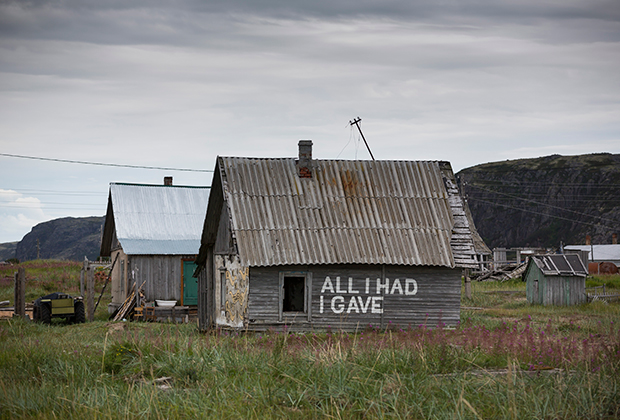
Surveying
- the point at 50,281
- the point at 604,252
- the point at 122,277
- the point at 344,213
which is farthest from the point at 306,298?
the point at 604,252

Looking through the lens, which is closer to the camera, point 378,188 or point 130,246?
point 378,188

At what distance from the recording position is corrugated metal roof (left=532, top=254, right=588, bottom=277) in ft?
83.6

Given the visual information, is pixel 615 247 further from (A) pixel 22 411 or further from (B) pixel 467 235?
(A) pixel 22 411

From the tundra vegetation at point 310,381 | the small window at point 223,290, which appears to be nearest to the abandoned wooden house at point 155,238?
the small window at point 223,290

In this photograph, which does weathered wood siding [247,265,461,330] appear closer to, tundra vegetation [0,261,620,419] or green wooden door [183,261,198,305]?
tundra vegetation [0,261,620,419]

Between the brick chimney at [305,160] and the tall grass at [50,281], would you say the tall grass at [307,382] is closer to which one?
the brick chimney at [305,160]

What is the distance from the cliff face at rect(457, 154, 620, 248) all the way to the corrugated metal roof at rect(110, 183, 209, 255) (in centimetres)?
11311

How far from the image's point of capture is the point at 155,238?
28.5m

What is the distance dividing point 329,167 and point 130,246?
432 inches

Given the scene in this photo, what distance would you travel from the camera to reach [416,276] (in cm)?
1898

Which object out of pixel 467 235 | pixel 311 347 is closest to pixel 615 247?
pixel 467 235

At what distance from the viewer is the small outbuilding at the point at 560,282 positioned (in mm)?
25484

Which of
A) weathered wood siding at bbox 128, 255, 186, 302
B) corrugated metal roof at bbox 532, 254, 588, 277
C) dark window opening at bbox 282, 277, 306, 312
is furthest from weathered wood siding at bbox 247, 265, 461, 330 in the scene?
weathered wood siding at bbox 128, 255, 186, 302

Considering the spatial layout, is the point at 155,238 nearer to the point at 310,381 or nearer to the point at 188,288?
the point at 188,288
